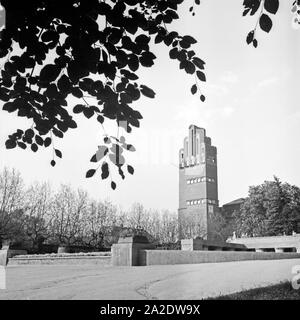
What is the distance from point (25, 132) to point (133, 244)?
469 inches

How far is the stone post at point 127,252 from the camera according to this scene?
52.7 feet

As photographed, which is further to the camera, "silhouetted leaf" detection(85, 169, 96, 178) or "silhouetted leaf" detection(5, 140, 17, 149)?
"silhouetted leaf" detection(5, 140, 17, 149)

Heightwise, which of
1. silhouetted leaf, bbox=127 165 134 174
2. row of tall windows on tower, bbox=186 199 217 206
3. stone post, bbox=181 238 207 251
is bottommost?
stone post, bbox=181 238 207 251

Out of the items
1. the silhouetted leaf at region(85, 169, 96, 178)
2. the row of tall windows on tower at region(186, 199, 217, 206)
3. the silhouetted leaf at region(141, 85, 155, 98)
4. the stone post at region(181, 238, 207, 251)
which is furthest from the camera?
the row of tall windows on tower at region(186, 199, 217, 206)

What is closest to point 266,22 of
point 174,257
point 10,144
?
point 10,144

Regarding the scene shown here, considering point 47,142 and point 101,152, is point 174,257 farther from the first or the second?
point 101,152

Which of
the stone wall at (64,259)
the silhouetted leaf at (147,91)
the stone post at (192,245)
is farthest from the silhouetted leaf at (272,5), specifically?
the stone post at (192,245)

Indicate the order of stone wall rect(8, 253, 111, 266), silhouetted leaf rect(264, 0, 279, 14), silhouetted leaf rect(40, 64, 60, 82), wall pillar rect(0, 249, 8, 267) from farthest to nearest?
1. wall pillar rect(0, 249, 8, 267)
2. stone wall rect(8, 253, 111, 266)
3. silhouetted leaf rect(40, 64, 60, 82)
4. silhouetted leaf rect(264, 0, 279, 14)

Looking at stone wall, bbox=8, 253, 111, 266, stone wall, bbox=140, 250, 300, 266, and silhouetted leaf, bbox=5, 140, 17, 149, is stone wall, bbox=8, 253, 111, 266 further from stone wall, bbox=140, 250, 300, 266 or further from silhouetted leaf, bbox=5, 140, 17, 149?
silhouetted leaf, bbox=5, 140, 17, 149

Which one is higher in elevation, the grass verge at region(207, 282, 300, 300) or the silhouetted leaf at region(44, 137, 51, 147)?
the silhouetted leaf at region(44, 137, 51, 147)

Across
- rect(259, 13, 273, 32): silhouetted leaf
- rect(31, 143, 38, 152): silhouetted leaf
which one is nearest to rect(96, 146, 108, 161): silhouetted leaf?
rect(31, 143, 38, 152): silhouetted leaf

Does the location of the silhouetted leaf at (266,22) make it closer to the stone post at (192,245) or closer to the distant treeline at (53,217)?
the stone post at (192,245)

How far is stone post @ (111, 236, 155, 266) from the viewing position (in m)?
16.1
